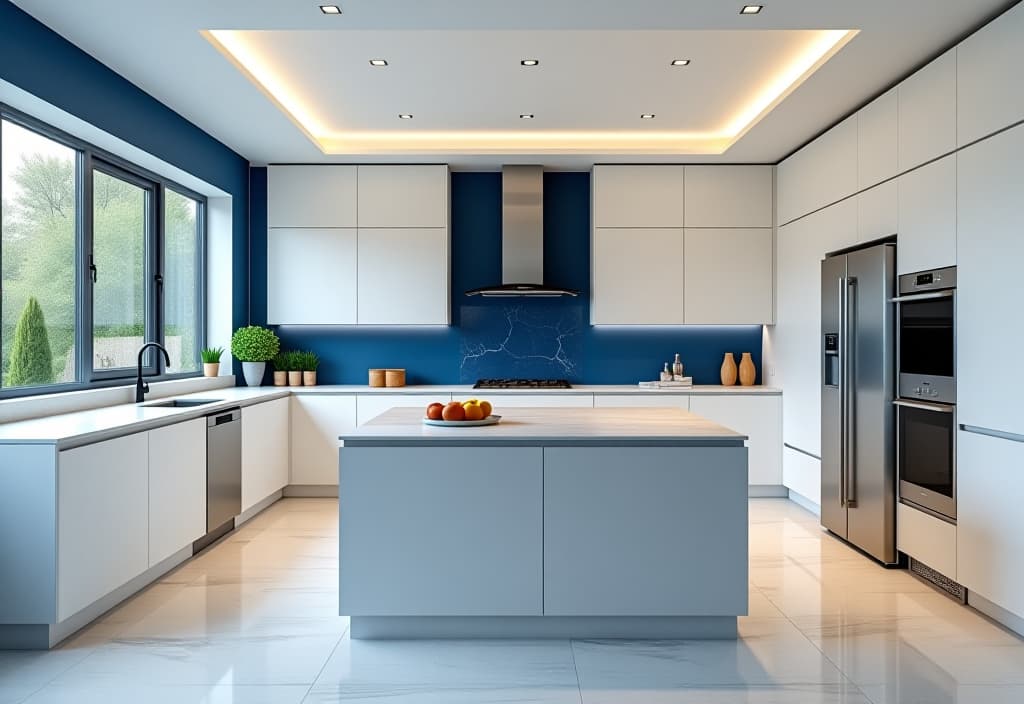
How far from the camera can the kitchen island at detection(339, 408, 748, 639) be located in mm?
3037

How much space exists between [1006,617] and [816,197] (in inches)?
113

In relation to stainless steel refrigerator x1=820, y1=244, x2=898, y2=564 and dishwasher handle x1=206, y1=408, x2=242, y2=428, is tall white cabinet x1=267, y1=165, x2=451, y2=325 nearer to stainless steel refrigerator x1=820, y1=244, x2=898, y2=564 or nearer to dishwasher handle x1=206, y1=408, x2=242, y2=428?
dishwasher handle x1=206, y1=408, x2=242, y2=428

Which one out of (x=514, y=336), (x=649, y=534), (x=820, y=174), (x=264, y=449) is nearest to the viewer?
(x=649, y=534)

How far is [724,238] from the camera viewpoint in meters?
6.01

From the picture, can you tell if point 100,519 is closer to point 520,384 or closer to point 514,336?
point 520,384

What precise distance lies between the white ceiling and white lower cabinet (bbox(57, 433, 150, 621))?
6.09ft

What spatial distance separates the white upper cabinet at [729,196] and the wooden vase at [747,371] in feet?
3.46

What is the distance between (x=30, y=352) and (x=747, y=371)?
483 centimetres

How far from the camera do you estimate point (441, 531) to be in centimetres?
305

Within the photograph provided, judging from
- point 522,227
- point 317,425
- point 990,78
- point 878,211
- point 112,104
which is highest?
point 112,104

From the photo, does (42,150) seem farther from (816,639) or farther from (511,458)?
(816,639)

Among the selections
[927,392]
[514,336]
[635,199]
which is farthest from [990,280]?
[514,336]

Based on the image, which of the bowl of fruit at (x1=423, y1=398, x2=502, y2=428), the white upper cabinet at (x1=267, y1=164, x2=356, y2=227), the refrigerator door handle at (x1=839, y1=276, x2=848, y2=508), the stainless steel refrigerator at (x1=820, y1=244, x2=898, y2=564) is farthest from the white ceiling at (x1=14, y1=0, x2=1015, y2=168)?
the bowl of fruit at (x1=423, y1=398, x2=502, y2=428)

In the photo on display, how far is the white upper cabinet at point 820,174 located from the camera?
4.62 meters
